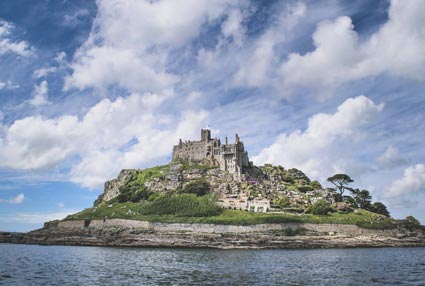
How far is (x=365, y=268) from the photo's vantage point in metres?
37.1

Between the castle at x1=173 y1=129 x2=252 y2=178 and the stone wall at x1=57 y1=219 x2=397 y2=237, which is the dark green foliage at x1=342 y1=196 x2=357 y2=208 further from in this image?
the castle at x1=173 y1=129 x2=252 y2=178

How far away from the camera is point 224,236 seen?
74.5 metres

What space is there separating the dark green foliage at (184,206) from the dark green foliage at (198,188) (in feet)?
11.8

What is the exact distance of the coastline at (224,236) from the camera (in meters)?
68.4

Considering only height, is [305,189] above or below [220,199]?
above

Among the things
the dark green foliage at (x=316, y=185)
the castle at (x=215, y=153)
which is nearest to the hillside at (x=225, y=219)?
the dark green foliage at (x=316, y=185)

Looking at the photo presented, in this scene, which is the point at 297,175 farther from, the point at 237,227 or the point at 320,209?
the point at 237,227

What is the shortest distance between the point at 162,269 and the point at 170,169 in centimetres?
7664

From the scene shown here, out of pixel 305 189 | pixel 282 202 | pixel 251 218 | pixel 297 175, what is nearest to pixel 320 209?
pixel 282 202

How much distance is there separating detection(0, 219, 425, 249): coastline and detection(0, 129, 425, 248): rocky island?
7.6 inches

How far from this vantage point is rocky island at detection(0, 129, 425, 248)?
7312 centimetres

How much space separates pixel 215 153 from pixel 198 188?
21.1 m

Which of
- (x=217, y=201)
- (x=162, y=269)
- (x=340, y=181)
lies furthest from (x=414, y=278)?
(x=340, y=181)

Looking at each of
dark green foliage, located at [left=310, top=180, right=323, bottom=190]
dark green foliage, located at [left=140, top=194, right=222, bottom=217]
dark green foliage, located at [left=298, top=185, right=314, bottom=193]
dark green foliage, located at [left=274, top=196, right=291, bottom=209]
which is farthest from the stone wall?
dark green foliage, located at [left=310, top=180, right=323, bottom=190]
